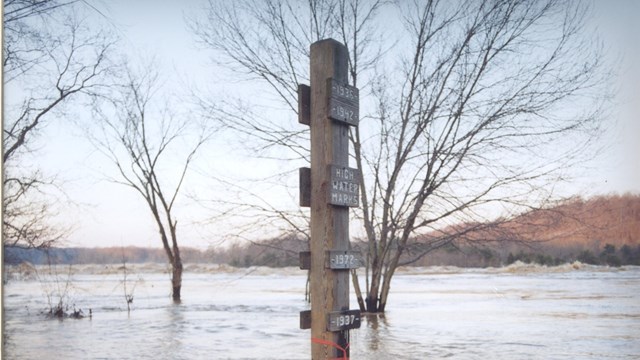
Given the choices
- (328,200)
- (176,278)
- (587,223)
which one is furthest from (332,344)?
(176,278)

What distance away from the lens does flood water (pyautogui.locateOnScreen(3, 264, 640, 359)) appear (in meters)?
4.70

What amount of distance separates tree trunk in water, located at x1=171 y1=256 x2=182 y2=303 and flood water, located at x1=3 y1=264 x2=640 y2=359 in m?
0.08

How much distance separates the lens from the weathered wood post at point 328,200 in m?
2.67

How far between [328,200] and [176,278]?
591 cm

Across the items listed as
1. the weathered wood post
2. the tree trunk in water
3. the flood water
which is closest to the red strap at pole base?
the weathered wood post

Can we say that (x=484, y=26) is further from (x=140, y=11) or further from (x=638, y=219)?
(x=140, y=11)

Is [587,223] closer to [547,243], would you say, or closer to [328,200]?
[547,243]

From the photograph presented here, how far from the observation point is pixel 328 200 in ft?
8.70

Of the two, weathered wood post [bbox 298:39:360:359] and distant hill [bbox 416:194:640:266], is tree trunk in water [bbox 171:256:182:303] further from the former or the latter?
weathered wood post [bbox 298:39:360:359]

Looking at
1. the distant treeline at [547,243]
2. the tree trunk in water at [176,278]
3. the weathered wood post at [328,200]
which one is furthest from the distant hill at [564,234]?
the weathered wood post at [328,200]

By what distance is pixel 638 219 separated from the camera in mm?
5207

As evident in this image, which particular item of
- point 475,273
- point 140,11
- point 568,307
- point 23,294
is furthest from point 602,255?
point 23,294

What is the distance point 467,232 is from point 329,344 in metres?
3.76

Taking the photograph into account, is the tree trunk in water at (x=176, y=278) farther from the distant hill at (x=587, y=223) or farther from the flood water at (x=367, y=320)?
the distant hill at (x=587, y=223)
